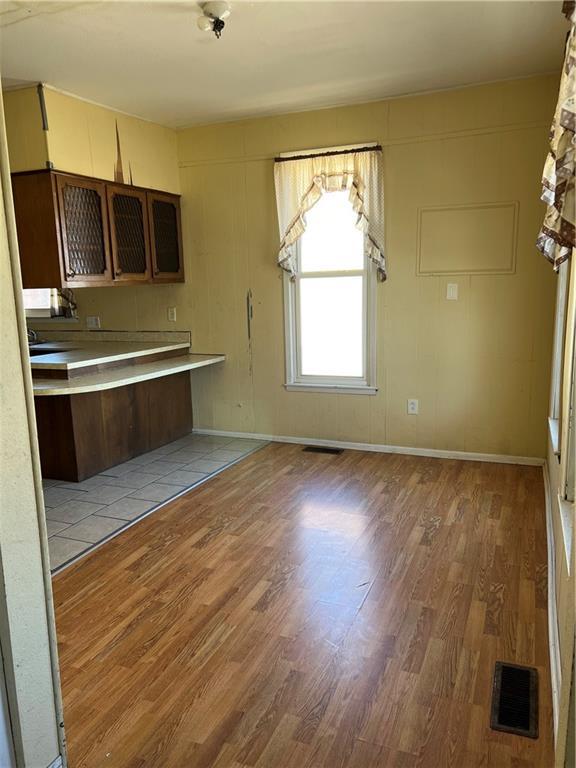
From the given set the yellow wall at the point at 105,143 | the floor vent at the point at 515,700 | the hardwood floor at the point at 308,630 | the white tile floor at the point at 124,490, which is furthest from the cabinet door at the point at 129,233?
the floor vent at the point at 515,700

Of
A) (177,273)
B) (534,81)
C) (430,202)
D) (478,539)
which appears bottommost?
(478,539)

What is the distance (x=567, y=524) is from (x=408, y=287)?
→ 2455mm

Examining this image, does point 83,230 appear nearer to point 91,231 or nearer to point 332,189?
point 91,231

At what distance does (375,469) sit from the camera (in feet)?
13.4

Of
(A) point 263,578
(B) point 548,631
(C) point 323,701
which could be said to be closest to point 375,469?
(A) point 263,578

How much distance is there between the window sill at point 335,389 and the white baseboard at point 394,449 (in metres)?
0.42

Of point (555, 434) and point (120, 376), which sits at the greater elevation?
point (120, 376)

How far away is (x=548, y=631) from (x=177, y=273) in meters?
3.88

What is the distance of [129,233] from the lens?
4398 mm

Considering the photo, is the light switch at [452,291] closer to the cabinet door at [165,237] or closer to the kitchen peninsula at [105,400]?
the kitchen peninsula at [105,400]

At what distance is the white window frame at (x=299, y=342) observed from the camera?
432 cm

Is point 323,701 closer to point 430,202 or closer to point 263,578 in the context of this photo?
point 263,578

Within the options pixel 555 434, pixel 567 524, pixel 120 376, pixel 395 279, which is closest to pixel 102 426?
pixel 120 376

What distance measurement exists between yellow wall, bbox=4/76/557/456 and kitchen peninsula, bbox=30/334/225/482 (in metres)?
0.31
